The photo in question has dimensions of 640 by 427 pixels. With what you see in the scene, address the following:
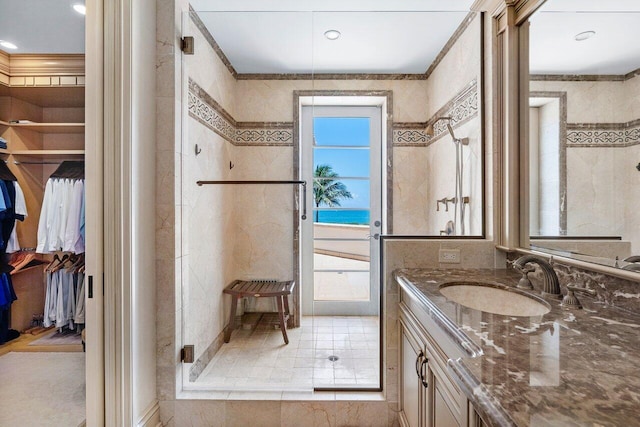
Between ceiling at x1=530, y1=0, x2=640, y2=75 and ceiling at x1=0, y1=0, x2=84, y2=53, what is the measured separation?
2.15 m

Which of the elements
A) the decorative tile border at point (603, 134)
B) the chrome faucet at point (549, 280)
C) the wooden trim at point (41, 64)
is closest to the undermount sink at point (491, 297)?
the chrome faucet at point (549, 280)

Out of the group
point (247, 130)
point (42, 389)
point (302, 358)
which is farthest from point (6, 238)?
point (302, 358)

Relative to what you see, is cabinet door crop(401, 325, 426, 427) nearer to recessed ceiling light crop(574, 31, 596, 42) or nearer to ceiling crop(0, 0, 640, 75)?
ceiling crop(0, 0, 640, 75)

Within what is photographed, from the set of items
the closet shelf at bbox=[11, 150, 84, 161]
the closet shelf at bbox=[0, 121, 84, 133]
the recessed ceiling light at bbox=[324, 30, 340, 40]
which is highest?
the recessed ceiling light at bbox=[324, 30, 340, 40]

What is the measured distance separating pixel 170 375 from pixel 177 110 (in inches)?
59.0

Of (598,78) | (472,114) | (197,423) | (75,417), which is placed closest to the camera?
(598,78)

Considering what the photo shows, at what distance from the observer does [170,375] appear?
1.73m

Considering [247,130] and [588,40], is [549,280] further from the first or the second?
[247,130]

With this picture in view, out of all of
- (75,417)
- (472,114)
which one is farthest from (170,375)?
(472,114)

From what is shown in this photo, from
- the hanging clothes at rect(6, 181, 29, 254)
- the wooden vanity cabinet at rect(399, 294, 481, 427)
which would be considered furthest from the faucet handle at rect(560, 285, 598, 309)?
the hanging clothes at rect(6, 181, 29, 254)

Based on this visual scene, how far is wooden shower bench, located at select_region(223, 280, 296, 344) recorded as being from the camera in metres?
2.15

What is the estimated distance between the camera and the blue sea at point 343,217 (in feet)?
7.59

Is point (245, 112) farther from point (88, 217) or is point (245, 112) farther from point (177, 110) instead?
point (88, 217)

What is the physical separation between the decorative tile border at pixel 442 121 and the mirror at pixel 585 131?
38cm
